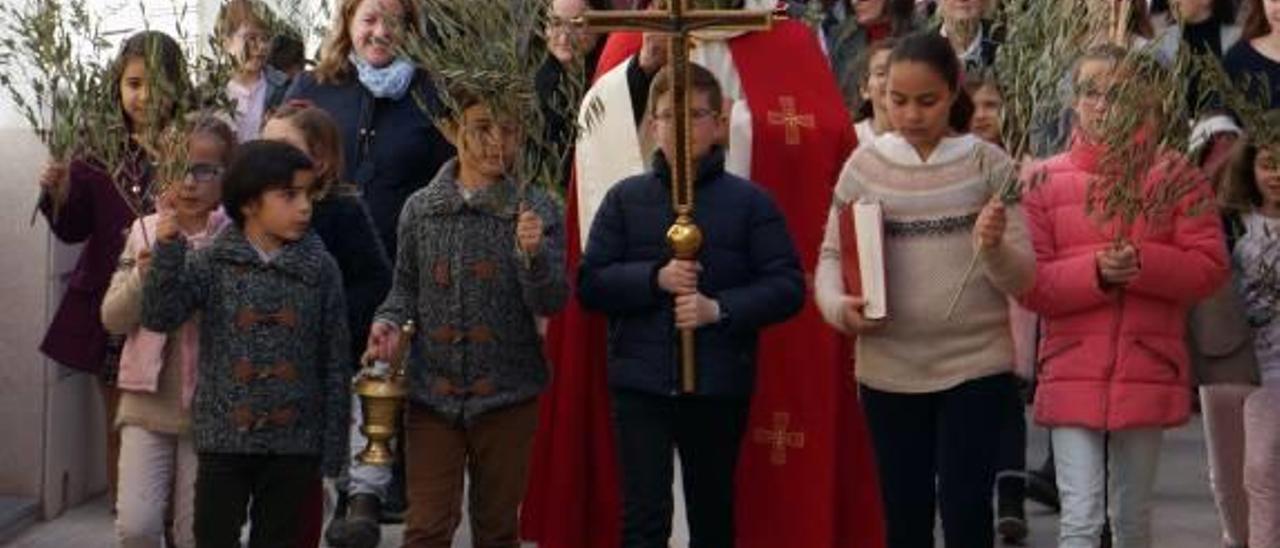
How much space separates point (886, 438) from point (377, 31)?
3.08m

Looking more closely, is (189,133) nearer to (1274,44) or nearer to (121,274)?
(121,274)

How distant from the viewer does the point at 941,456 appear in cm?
924

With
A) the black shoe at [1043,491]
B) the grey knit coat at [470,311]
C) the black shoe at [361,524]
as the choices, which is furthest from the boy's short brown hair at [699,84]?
the black shoe at [1043,491]

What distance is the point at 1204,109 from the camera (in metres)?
Result: 10.8

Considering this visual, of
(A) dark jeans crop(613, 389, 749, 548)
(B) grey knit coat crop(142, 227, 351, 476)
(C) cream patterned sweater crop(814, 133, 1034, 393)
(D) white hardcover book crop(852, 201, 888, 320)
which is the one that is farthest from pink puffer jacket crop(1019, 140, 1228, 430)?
(B) grey knit coat crop(142, 227, 351, 476)

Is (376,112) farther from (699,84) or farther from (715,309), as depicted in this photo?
(715,309)

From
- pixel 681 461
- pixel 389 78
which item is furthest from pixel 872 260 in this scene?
pixel 389 78

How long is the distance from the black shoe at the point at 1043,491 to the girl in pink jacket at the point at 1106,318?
2261mm

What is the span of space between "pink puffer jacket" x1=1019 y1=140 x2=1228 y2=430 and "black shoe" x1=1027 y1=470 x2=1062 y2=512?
2.33m

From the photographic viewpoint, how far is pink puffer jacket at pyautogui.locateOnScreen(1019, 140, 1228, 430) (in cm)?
957

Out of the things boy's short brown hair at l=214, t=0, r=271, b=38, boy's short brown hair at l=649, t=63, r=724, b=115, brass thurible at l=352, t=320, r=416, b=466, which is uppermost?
boy's short brown hair at l=214, t=0, r=271, b=38

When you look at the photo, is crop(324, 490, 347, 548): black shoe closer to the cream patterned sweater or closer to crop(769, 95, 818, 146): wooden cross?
crop(769, 95, 818, 146): wooden cross

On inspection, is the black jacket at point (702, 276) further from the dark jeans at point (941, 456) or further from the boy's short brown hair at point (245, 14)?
the boy's short brown hair at point (245, 14)

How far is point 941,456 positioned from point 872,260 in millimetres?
569
